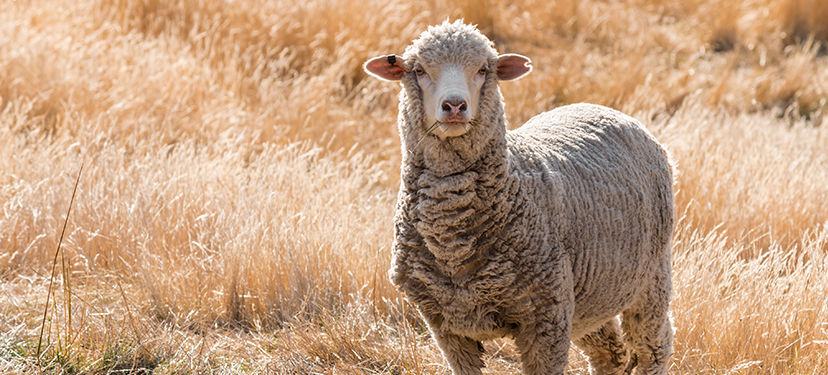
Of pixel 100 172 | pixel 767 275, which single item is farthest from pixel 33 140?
pixel 767 275

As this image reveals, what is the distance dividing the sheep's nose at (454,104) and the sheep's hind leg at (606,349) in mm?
1607

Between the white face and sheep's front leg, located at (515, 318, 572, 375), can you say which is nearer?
the white face

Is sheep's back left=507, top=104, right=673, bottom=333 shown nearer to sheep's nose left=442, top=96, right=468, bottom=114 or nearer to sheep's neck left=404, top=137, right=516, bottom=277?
sheep's neck left=404, top=137, right=516, bottom=277

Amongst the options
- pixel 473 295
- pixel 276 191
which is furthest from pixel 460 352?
pixel 276 191

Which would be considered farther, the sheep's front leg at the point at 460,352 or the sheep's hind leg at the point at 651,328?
the sheep's hind leg at the point at 651,328

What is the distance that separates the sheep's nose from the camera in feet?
8.62

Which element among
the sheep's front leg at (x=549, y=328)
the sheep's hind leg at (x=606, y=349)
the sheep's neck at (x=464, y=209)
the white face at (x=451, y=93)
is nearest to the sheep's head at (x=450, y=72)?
the white face at (x=451, y=93)

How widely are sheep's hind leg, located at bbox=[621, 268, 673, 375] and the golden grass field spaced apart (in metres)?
0.35

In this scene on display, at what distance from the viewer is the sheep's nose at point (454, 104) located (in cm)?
263

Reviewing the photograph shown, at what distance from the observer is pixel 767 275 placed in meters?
4.18

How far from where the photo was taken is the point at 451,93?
2.66 m

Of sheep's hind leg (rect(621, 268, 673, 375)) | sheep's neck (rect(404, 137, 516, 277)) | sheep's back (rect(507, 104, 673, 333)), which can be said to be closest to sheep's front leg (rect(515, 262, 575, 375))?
sheep's back (rect(507, 104, 673, 333))

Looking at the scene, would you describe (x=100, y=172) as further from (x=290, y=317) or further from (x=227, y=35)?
(x=227, y=35)

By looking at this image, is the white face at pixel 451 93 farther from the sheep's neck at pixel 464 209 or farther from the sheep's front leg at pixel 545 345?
the sheep's front leg at pixel 545 345
